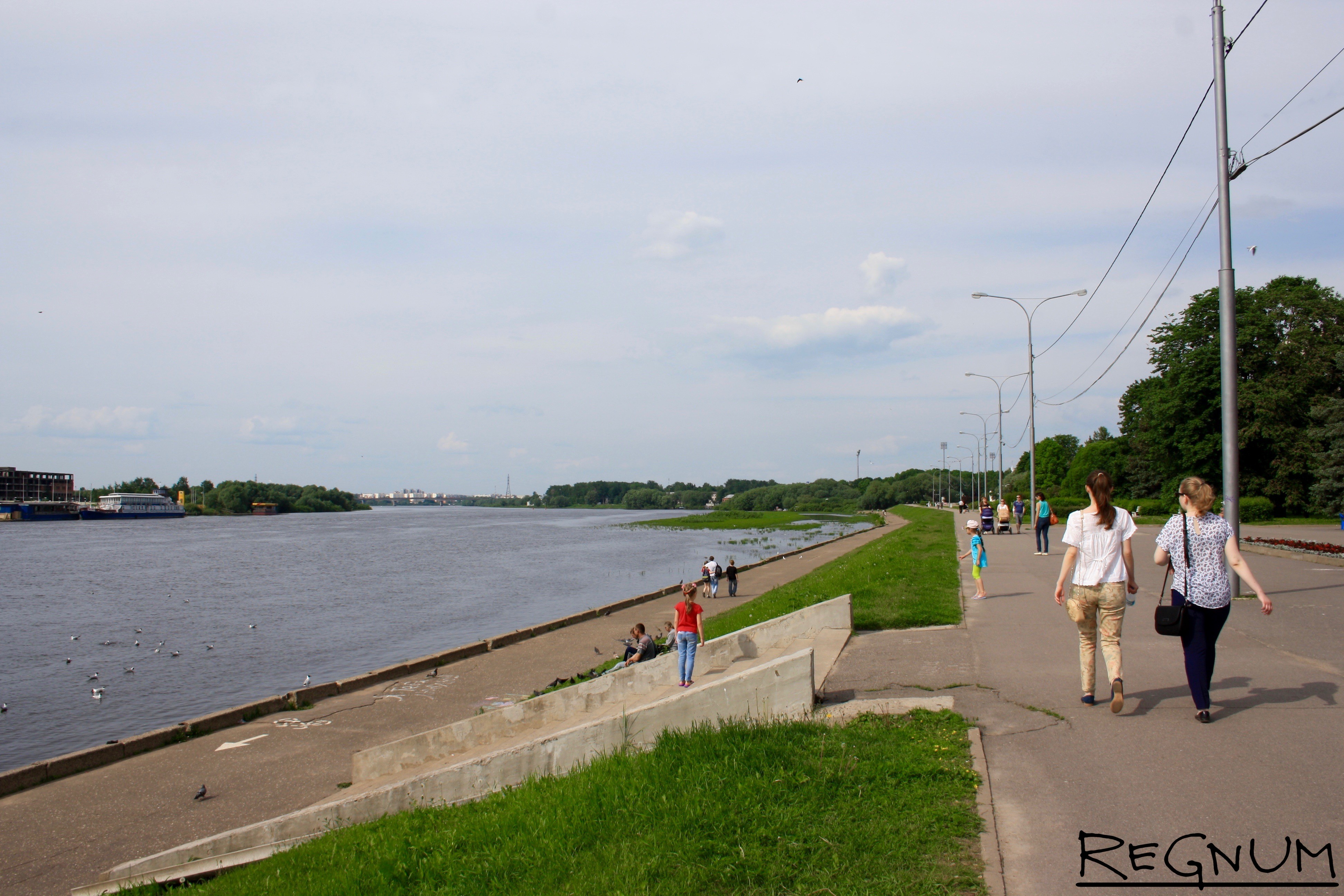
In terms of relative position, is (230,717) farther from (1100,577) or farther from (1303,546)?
(1303,546)

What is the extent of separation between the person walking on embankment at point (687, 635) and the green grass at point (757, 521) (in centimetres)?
8686

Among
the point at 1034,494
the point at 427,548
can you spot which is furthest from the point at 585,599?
the point at 427,548

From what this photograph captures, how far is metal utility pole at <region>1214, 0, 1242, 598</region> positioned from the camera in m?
13.1

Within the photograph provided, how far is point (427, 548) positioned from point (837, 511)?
11034 centimetres

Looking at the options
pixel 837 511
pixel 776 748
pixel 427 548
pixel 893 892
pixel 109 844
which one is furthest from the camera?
pixel 837 511

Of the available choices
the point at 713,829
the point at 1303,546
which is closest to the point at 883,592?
the point at 713,829

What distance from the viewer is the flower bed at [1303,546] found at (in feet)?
63.2

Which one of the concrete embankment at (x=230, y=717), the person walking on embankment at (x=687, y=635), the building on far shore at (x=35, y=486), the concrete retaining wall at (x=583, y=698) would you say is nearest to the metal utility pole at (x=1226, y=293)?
the concrete retaining wall at (x=583, y=698)

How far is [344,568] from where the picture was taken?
53.2m

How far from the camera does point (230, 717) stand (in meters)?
15.4

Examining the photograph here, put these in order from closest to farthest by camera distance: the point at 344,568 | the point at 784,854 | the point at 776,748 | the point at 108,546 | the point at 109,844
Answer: the point at 784,854
the point at 776,748
the point at 109,844
the point at 344,568
the point at 108,546

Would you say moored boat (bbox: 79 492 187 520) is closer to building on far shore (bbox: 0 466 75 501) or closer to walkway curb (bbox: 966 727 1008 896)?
building on far shore (bbox: 0 466 75 501)

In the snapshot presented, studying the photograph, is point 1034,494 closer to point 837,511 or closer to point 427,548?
point 427,548

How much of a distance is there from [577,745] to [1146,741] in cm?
443
